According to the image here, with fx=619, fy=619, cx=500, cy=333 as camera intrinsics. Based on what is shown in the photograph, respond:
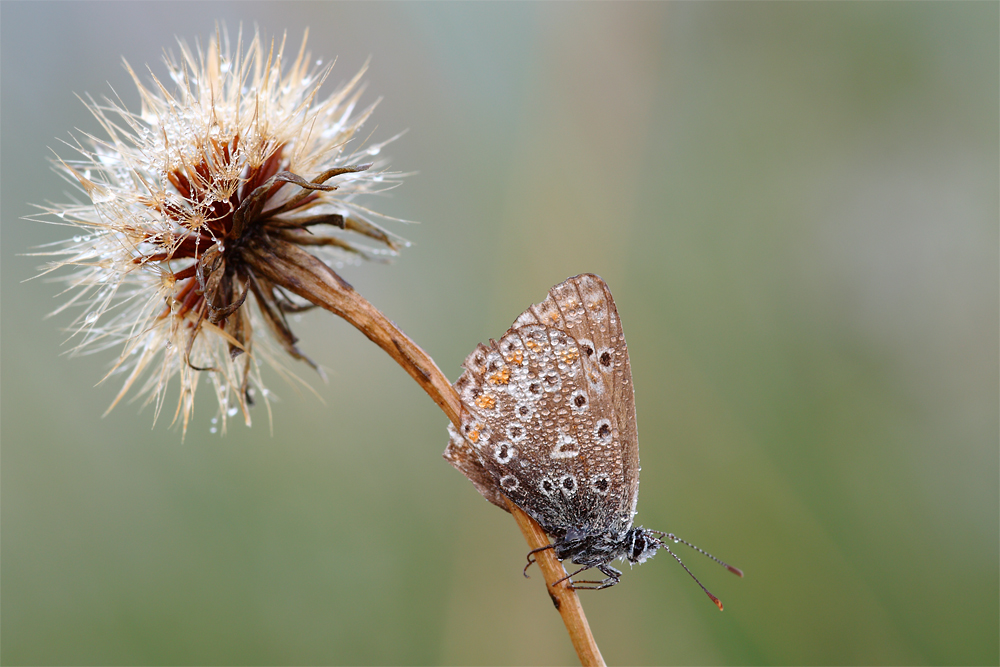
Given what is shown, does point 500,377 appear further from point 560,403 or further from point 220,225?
point 220,225

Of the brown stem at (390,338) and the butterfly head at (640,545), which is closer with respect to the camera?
the brown stem at (390,338)

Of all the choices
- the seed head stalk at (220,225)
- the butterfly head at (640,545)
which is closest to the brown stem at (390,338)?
the seed head stalk at (220,225)

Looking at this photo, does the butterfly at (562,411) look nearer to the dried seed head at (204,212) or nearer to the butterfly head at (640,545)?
the butterfly head at (640,545)

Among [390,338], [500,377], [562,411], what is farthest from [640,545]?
[390,338]

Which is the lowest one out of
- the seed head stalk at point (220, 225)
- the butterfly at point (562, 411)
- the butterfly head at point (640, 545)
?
the butterfly head at point (640, 545)

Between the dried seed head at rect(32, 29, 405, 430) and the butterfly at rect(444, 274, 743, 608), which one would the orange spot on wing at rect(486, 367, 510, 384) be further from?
the dried seed head at rect(32, 29, 405, 430)

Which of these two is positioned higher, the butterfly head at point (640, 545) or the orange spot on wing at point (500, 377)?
the orange spot on wing at point (500, 377)

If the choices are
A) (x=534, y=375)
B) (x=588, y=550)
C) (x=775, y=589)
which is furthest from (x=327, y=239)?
(x=775, y=589)
